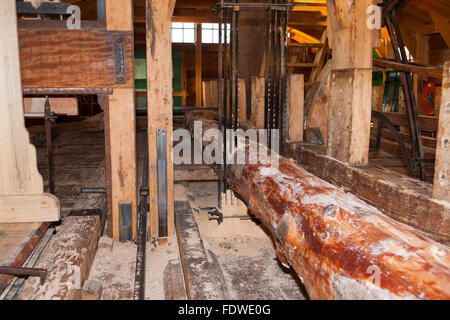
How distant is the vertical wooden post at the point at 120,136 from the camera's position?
96.1 inches

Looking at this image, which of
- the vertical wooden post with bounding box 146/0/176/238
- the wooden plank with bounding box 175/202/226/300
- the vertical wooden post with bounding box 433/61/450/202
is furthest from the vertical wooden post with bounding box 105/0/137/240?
the vertical wooden post with bounding box 433/61/450/202

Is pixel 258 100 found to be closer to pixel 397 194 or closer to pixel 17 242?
pixel 397 194

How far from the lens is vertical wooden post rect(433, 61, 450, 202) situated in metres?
1.92

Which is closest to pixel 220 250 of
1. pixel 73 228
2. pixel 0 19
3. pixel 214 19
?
pixel 73 228

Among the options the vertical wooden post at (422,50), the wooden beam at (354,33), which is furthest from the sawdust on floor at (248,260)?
the vertical wooden post at (422,50)

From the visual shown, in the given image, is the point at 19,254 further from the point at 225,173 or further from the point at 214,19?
the point at 214,19

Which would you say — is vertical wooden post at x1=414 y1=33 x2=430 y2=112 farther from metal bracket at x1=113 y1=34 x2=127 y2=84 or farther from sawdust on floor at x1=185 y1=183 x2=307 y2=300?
metal bracket at x1=113 y1=34 x2=127 y2=84

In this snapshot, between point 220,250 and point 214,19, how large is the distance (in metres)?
6.64

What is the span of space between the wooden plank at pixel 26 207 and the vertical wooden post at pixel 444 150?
1961mm

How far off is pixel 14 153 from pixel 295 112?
8.14 feet

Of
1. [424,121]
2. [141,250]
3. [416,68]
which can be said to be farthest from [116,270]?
[424,121]

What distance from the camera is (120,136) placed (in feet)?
8.40

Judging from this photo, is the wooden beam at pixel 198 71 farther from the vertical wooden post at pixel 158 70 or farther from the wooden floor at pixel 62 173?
the vertical wooden post at pixel 158 70

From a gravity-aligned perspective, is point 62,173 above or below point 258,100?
below
